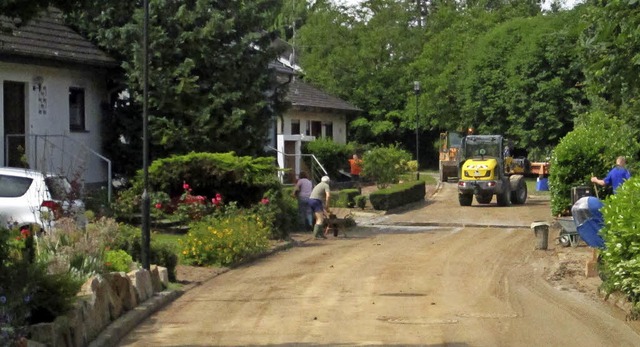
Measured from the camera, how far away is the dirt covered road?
12.4 meters

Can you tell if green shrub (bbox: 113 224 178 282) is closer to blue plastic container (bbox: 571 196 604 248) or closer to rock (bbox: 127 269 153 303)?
rock (bbox: 127 269 153 303)

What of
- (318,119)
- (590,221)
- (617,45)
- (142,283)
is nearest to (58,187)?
(142,283)

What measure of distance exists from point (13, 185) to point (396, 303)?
25.9 feet

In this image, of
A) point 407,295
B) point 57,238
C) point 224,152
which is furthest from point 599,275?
point 224,152

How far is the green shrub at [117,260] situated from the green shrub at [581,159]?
52.2 ft

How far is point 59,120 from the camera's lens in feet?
89.0

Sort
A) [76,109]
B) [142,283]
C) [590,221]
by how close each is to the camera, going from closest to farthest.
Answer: [142,283]
[590,221]
[76,109]

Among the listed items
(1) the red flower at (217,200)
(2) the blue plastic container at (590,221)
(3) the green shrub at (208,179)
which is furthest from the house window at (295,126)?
(2) the blue plastic container at (590,221)

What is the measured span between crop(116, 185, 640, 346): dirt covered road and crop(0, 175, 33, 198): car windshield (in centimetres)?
386

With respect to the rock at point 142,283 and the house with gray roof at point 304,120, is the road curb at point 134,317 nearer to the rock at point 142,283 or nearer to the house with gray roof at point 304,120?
the rock at point 142,283

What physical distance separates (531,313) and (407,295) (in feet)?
7.54

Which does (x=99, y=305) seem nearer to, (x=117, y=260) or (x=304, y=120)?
(x=117, y=260)

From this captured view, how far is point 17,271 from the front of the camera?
34.1 ft

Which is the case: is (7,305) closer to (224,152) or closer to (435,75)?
(224,152)
